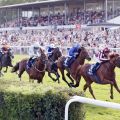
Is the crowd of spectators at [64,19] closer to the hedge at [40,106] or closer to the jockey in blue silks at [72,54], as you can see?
the jockey in blue silks at [72,54]

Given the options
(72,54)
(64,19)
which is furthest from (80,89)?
(64,19)

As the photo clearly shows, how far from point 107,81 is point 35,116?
16.4 feet

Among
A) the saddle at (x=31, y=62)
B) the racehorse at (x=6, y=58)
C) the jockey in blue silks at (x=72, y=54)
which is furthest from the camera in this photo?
the racehorse at (x=6, y=58)

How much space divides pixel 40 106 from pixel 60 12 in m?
37.7

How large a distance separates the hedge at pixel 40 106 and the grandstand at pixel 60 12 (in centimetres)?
2856

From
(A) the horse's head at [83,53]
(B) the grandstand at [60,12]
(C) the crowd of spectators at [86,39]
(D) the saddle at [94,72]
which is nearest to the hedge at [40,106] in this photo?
(D) the saddle at [94,72]

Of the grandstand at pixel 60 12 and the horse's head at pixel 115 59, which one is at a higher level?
the grandstand at pixel 60 12

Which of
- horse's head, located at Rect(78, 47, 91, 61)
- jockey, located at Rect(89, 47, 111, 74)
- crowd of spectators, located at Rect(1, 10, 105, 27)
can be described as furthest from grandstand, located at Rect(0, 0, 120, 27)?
jockey, located at Rect(89, 47, 111, 74)

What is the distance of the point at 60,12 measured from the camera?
4231cm

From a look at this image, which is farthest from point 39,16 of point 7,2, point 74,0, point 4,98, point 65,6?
point 4,98

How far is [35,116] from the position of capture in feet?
16.4

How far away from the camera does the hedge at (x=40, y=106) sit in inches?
188

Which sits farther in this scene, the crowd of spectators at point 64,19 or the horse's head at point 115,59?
the crowd of spectators at point 64,19

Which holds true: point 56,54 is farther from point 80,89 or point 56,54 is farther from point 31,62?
point 80,89
